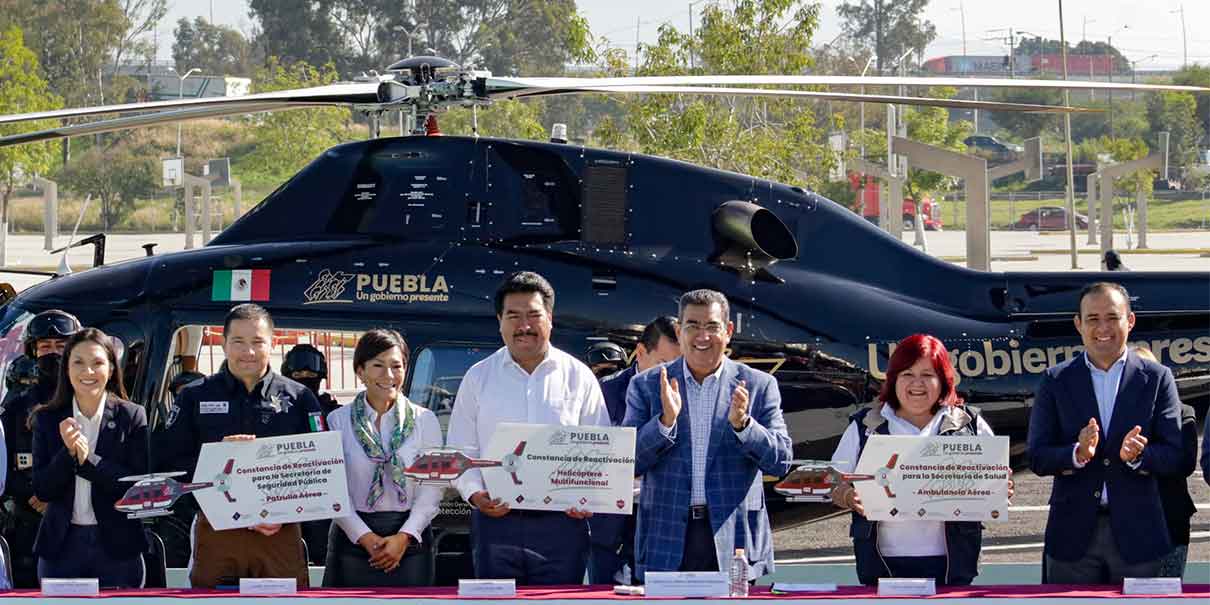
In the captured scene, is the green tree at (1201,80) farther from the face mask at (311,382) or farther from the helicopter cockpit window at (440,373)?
the face mask at (311,382)

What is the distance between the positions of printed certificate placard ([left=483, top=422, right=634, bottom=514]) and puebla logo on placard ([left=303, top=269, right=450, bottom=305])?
2.60 metres

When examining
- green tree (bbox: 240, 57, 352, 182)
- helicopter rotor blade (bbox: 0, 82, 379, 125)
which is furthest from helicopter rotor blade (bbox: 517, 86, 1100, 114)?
green tree (bbox: 240, 57, 352, 182)

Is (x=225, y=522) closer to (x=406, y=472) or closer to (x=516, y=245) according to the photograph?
(x=406, y=472)

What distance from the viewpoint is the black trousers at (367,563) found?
19.4 ft

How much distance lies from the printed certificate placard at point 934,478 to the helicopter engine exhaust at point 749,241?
2805 millimetres

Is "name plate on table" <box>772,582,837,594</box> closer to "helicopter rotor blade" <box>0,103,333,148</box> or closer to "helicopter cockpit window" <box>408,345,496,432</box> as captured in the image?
"helicopter cockpit window" <box>408,345,496,432</box>

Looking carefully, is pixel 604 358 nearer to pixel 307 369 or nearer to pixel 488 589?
pixel 307 369

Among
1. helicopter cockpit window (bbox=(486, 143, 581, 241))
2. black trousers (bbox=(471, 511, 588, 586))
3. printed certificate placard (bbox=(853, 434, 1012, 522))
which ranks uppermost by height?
helicopter cockpit window (bbox=(486, 143, 581, 241))

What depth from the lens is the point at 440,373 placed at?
793 cm

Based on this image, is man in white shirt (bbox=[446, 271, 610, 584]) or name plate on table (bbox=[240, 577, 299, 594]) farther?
→ man in white shirt (bbox=[446, 271, 610, 584])

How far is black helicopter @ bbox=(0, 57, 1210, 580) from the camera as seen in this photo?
26.3 ft

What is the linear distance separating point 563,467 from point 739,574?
74 cm

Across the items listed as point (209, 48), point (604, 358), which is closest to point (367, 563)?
point (604, 358)

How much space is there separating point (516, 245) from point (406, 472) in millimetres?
2775
